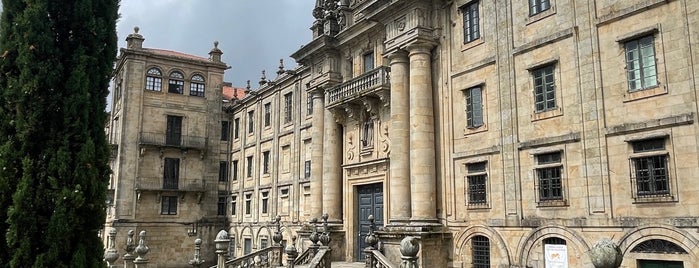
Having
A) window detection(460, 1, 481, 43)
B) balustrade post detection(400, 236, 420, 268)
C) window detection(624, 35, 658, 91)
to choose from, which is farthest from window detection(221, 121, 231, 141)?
window detection(624, 35, 658, 91)

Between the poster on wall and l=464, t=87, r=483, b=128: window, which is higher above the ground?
l=464, t=87, r=483, b=128: window

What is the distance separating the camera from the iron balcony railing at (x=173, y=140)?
36628mm

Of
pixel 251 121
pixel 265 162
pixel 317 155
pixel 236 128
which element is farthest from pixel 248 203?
pixel 317 155

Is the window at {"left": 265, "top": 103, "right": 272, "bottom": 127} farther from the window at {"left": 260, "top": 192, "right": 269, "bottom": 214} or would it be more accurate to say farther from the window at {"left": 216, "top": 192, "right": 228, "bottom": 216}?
the window at {"left": 216, "top": 192, "right": 228, "bottom": 216}

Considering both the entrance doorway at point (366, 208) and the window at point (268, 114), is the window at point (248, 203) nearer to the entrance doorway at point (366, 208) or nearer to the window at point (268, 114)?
the window at point (268, 114)

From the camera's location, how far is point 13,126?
997cm

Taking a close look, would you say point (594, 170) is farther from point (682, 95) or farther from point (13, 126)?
point (13, 126)

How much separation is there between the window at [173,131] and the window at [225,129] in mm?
3075

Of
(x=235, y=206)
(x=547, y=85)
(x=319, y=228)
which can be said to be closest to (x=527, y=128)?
(x=547, y=85)

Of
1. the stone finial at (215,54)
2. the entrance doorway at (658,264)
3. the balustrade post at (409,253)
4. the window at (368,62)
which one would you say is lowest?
the entrance doorway at (658,264)

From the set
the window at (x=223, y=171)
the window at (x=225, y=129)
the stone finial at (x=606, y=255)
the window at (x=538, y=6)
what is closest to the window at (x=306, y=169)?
the window at (x=223, y=171)

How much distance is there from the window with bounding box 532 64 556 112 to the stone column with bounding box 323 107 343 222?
33.0 ft

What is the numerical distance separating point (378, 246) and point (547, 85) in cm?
744

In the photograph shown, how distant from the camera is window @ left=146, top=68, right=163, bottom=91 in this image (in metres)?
37.4
